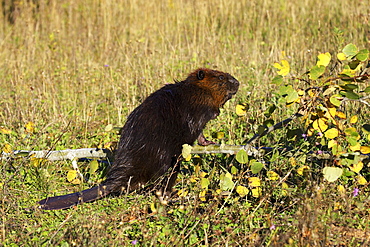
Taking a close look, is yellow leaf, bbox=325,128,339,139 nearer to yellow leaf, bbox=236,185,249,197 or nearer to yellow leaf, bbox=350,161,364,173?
yellow leaf, bbox=350,161,364,173

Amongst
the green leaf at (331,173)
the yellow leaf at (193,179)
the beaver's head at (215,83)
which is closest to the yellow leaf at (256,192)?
the yellow leaf at (193,179)

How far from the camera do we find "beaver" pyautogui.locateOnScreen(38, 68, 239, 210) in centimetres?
274

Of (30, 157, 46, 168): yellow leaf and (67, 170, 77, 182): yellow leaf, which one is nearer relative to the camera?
(30, 157, 46, 168): yellow leaf

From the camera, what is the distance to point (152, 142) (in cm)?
279

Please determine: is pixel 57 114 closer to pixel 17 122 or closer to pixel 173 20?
pixel 17 122

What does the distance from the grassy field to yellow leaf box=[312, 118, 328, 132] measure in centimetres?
27

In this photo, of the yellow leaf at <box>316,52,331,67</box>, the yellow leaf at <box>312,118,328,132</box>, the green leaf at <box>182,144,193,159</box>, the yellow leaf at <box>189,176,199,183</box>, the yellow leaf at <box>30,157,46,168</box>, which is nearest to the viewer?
the yellow leaf at <box>316,52,331,67</box>

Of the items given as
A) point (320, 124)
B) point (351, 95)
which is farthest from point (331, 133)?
point (351, 95)

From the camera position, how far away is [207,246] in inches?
90.6

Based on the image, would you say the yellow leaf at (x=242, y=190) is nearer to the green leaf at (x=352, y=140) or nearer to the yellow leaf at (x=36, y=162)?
the green leaf at (x=352, y=140)


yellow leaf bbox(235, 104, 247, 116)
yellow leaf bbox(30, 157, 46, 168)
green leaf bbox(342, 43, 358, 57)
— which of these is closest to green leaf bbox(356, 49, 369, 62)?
green leaf bbox(342, 43, 358, 57)

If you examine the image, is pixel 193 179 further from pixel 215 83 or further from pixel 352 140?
pixel 352 140

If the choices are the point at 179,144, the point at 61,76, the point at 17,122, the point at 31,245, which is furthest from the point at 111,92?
the point at 31,245

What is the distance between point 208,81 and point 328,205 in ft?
4.18
